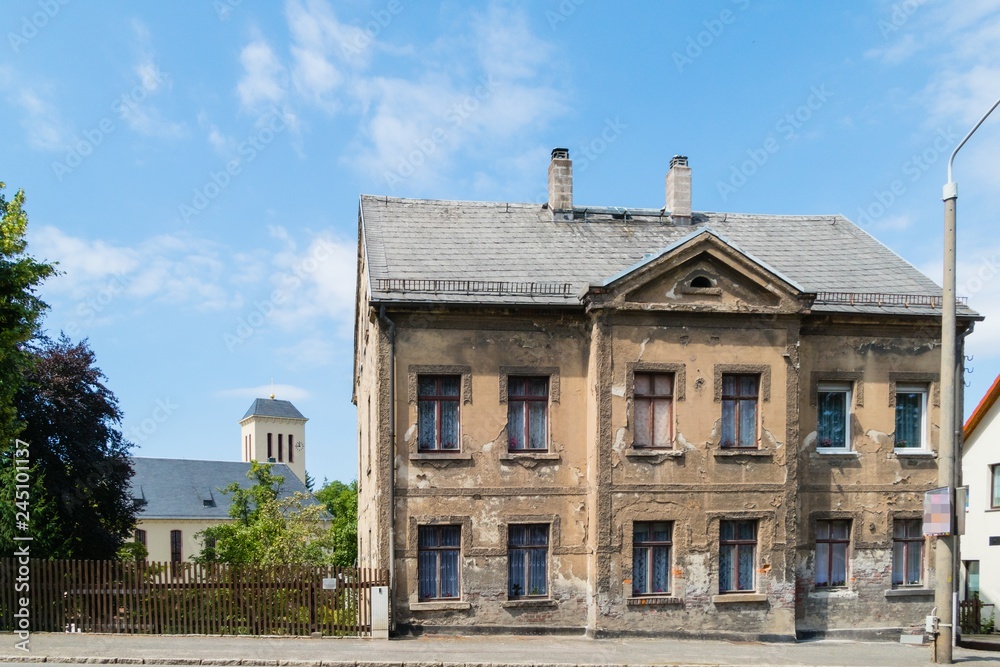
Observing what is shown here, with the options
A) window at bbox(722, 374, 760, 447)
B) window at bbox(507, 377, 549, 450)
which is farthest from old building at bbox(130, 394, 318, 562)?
window at bbox(722, 374, 760, 447)

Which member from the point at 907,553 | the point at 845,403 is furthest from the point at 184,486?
the point at 907,553

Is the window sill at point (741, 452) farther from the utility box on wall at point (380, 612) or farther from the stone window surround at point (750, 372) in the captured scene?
the utility box on wall at point (380, 612)

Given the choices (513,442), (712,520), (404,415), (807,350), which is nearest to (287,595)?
(404,415)

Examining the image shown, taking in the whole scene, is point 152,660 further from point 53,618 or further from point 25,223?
point 25,223

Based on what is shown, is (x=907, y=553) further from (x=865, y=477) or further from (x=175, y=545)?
(x=175, y=545)

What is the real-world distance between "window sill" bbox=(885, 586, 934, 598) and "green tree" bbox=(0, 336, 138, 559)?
21.9 m

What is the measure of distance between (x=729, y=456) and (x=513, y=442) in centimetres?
459

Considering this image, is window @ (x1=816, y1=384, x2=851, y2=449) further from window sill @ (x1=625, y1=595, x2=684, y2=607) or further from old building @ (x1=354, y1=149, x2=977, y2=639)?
window sill @ (x1=625, y1=595, x2=684, y2=607)

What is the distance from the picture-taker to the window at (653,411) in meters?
18.8

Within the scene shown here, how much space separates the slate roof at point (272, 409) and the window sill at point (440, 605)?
265ft

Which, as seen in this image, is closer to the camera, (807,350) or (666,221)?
(807,350)

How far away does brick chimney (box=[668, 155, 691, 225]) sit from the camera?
2316 centimetres

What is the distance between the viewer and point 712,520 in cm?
1872

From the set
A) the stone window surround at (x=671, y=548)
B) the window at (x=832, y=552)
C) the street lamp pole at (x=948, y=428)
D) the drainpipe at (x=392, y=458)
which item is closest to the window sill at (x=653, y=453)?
the stone window surround at (x=671, y=548)
